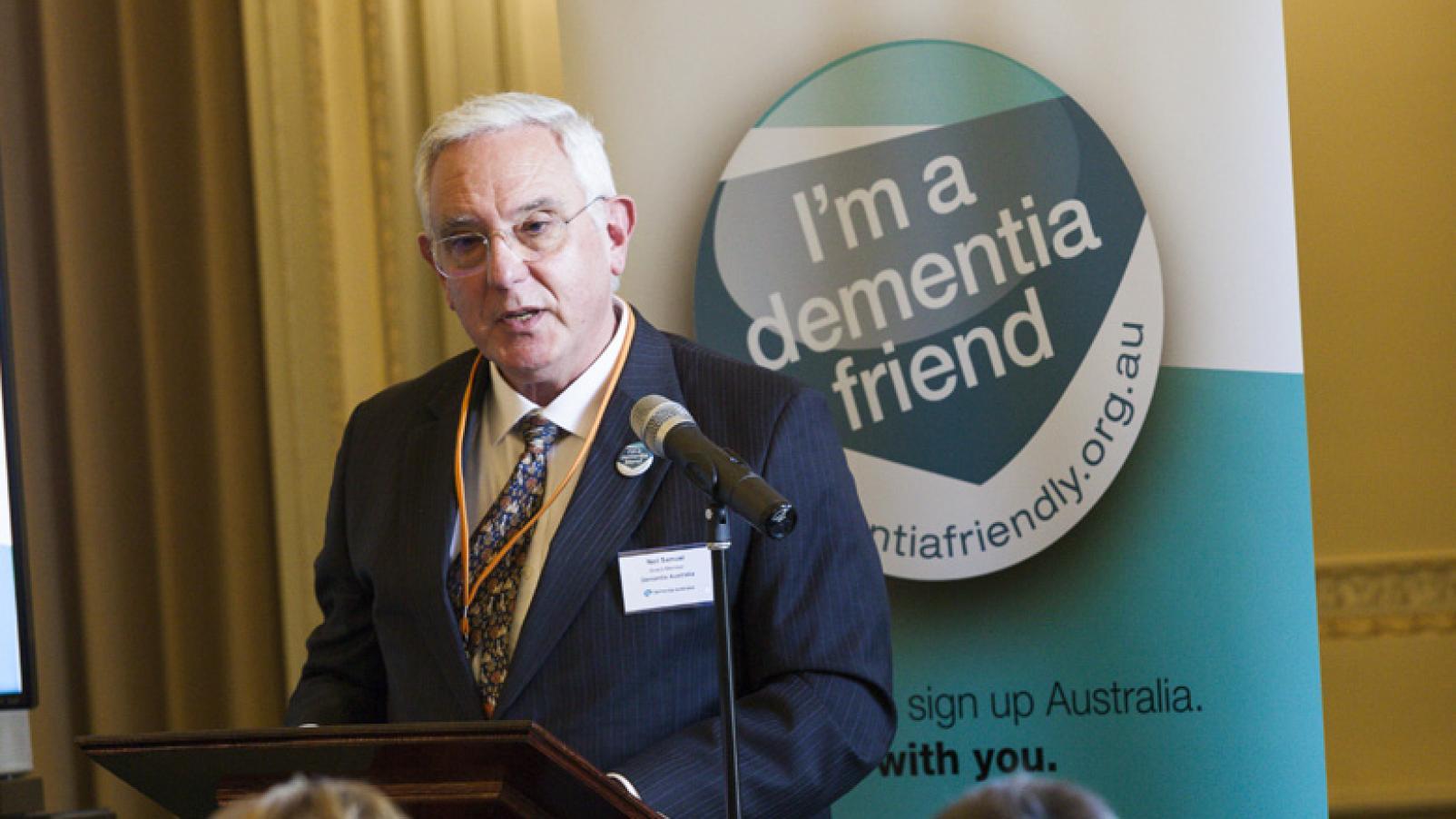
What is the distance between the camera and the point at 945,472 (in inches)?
124

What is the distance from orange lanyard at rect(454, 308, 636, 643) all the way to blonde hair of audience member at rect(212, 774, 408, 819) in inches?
61.1

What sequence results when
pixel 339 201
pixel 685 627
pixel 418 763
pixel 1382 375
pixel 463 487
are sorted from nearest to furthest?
pixel 418 763 → pixel 685 627 → pixel 463 487 → pixel 339 201 → pixel 1382 375

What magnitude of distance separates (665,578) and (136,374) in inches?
87.3

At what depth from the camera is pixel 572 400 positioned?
2.57 metres

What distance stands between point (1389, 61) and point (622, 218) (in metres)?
2.44

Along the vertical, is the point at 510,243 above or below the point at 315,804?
above

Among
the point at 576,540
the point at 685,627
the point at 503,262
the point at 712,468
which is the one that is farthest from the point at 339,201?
the point at 712,468

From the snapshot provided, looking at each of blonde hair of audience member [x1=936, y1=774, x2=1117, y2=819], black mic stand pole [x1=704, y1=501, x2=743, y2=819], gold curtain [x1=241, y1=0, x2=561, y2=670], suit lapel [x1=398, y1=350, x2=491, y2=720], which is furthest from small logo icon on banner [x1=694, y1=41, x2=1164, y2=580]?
blonde hair of audience member [x1=936, y1=774, x2=1117, y2=819]

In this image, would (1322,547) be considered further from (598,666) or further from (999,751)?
→ (598,666)

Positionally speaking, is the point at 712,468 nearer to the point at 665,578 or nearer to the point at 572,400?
the point at 665,578

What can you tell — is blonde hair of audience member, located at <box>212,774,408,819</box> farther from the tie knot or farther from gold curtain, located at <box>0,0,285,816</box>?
gold curtain, located at <box>0,0,285,816</box>

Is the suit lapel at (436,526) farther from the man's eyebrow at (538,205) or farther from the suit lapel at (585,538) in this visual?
the man's eyebrow at (538,205)

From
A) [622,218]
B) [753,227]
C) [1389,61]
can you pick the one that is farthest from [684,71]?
[1389,61]

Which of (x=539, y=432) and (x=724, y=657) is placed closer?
(x=724, y=657)
